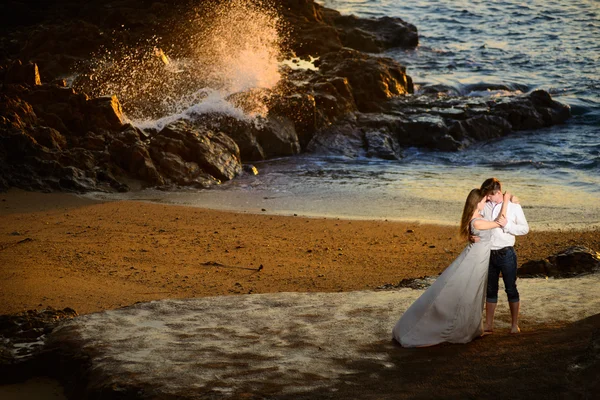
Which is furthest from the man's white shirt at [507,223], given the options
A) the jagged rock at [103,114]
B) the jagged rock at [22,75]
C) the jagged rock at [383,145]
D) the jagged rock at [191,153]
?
the jagged rock at [22,75]

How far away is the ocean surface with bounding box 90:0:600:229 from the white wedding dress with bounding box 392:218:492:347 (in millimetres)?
5527

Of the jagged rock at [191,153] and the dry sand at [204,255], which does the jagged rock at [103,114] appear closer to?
the jagged rock at [191,153]

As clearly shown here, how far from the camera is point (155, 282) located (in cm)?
853

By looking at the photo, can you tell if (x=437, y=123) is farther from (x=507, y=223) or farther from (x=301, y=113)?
(x=507, y=223)

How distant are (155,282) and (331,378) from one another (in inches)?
139

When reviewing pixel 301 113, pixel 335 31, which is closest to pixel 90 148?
pixel 301 113

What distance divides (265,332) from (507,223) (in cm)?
199

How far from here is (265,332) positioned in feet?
21.0

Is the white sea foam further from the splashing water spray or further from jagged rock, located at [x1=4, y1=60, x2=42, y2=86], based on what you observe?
jagged rock, located at [x1=4, y1=60, x2=42, y2=86]

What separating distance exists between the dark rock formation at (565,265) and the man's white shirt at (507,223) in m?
2.38

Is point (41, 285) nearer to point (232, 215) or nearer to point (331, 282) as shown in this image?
point (331, 282)

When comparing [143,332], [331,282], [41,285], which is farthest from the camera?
[331,282]

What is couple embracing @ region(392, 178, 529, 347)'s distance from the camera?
5.95 meters

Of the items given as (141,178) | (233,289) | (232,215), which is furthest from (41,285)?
(141,178)
